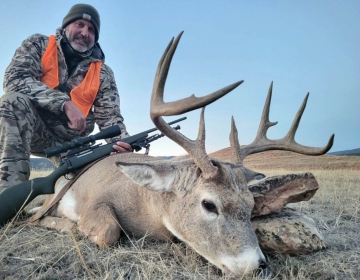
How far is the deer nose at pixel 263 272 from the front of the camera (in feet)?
8.00

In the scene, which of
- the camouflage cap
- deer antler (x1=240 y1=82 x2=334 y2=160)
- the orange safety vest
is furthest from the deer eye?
the camouflage cap

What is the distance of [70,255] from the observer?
2.96 metres

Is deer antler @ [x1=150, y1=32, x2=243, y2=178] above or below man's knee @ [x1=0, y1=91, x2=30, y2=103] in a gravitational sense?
below

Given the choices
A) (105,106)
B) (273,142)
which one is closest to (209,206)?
(273,142)

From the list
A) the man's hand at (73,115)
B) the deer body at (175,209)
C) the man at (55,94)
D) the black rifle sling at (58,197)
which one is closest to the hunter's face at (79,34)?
the man at (55,94)

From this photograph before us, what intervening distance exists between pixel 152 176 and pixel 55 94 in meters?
3.11

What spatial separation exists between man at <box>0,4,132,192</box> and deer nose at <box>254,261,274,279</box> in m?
2.88

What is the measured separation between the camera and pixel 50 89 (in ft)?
18.4

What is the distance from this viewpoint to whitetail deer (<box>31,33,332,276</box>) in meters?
2.66

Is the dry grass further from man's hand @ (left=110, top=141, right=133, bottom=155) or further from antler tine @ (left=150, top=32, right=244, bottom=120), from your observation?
man's hand @ (left=110, top=141, right=133, bottom=155)

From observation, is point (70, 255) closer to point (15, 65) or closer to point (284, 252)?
point (284, 252)

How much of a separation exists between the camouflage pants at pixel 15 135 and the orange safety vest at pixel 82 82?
2.35ft

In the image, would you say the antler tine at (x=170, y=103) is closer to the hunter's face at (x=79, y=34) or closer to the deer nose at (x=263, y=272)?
the deer nose at (x=263, y=272)

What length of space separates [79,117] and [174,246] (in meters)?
2.98
